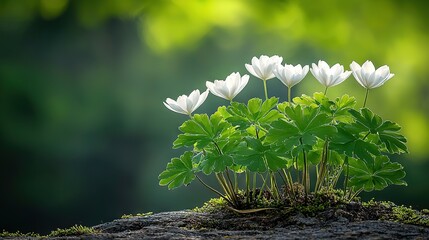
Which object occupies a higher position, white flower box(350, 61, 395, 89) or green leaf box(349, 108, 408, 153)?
white flower box(350, 61, 395, 89)

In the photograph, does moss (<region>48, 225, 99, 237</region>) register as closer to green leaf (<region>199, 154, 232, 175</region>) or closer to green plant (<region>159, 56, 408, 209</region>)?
green plant (<region>159, 56, 408, 209</region>)

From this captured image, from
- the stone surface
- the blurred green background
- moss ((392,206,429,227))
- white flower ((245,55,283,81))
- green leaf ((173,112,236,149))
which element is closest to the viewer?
the stone surface

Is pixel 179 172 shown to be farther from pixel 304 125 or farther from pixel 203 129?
pixel 304 125

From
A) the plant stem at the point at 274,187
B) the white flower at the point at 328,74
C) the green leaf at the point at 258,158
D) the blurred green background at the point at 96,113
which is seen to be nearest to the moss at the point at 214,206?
the plant stem at the point at 274,187

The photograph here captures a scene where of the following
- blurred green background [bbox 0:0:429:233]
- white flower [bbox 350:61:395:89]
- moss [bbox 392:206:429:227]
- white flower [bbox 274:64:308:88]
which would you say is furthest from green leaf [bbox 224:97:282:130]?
blurred green background [bbox 0:0:429:233]

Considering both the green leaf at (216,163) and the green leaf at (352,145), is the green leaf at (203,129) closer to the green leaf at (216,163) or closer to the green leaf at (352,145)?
the green leaf at (216,163)

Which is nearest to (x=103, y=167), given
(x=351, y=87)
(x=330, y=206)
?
(x=351, y=87)

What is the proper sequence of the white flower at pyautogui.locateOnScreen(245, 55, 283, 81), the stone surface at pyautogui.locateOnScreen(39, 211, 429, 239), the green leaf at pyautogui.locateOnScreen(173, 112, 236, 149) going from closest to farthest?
the stone surface at pyautogui.locateOnScreen(39, 211, 429, 239) → the green leaf at pyautogui.locateOnScreen(173, 112, 236, 149) → the white flower at pyautogui.locateOnScreen(245, 55, 283, 81)

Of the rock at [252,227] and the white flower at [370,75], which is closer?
the rock at [252,227]
